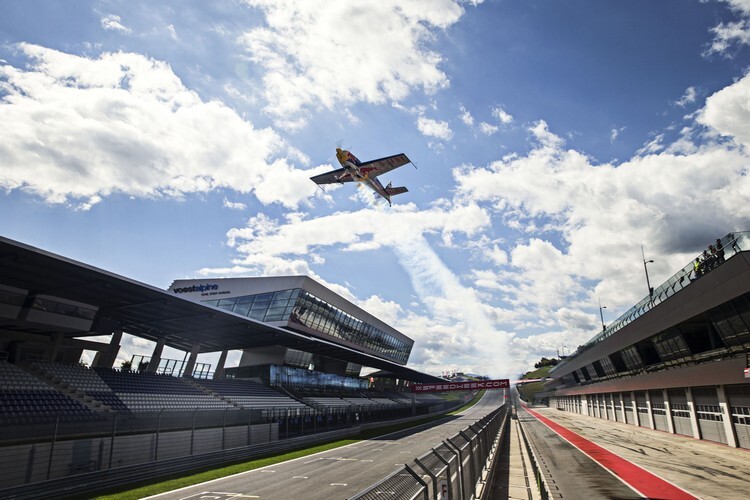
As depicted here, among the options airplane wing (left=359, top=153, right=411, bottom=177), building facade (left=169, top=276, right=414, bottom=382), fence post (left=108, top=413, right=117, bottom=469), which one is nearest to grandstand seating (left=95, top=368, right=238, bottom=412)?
fence post (left=108, top=413, right=117, bottom=469)

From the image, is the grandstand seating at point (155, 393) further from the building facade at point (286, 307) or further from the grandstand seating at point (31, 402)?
the building facade at point (286, 307)

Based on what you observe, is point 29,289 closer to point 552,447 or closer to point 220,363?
point 220,363

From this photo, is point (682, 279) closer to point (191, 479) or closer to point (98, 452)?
point (191, 479)

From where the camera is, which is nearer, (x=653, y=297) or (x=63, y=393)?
(x=63, y=393)

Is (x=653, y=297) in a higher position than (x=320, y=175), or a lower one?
lower

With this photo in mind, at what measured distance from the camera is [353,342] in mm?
61656

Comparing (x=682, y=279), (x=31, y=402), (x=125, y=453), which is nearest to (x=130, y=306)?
(x=31, y=402)

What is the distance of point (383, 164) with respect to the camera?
39188mm

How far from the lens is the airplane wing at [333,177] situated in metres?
39.7

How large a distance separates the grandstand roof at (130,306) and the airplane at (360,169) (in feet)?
48.6

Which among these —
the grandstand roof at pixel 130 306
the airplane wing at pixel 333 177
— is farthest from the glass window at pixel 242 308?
the airplane wing at pixel 333 177

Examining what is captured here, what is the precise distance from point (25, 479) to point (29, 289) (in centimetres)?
1322

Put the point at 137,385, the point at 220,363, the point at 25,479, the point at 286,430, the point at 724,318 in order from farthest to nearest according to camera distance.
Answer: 1. the point at 220,363
2. the point at 286,430
3. the point at 137,385
4. the point at 724,318
5. the point at 25,479

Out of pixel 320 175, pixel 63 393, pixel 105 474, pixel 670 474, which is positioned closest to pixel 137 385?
pixel 63 393
